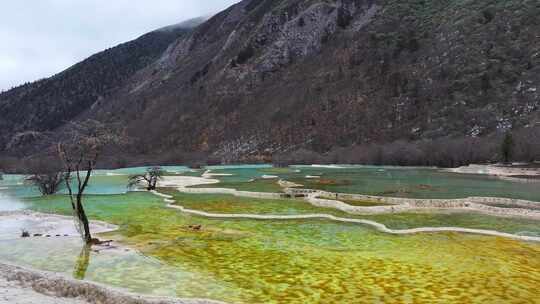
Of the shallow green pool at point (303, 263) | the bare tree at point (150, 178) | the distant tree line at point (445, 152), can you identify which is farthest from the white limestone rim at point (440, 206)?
the distant tree line at point (445, 152)

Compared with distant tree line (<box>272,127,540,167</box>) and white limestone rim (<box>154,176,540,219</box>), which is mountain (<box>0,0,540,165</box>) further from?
white limestone rim (<box>154,176,540,219</box>)

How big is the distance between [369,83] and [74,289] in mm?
142698

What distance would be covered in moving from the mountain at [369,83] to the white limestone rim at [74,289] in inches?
3433

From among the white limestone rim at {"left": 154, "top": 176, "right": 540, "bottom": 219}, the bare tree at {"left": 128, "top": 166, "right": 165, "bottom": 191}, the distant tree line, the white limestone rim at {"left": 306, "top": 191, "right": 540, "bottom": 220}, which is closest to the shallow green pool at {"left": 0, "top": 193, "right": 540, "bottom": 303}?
the white limestone rim at {"left": 306, "top": 191, "right": 540, "bottom": 220}

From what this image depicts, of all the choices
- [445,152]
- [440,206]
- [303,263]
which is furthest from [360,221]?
[445,152]

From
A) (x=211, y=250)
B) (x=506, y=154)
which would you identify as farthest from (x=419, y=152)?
(x=211, y=250)

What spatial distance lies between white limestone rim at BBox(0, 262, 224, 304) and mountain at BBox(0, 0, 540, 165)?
87.2m

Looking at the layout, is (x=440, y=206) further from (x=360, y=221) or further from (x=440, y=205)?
(x=360, y=221)

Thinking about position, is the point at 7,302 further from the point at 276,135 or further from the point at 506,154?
the point at 276,135

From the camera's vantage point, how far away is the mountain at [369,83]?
11717 cm

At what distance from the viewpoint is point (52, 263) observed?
18.9m

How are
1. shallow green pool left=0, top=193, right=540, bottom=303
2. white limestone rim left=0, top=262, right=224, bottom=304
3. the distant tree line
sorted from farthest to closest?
the distant tree line, shallow green pool left=0, top=193, right=540, bottom=303, white limestone rim left=0, top=262, right=224, bottom=304

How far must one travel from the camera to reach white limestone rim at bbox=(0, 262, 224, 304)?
13.8 m

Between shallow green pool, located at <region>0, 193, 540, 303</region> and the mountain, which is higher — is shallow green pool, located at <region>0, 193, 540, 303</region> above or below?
below
